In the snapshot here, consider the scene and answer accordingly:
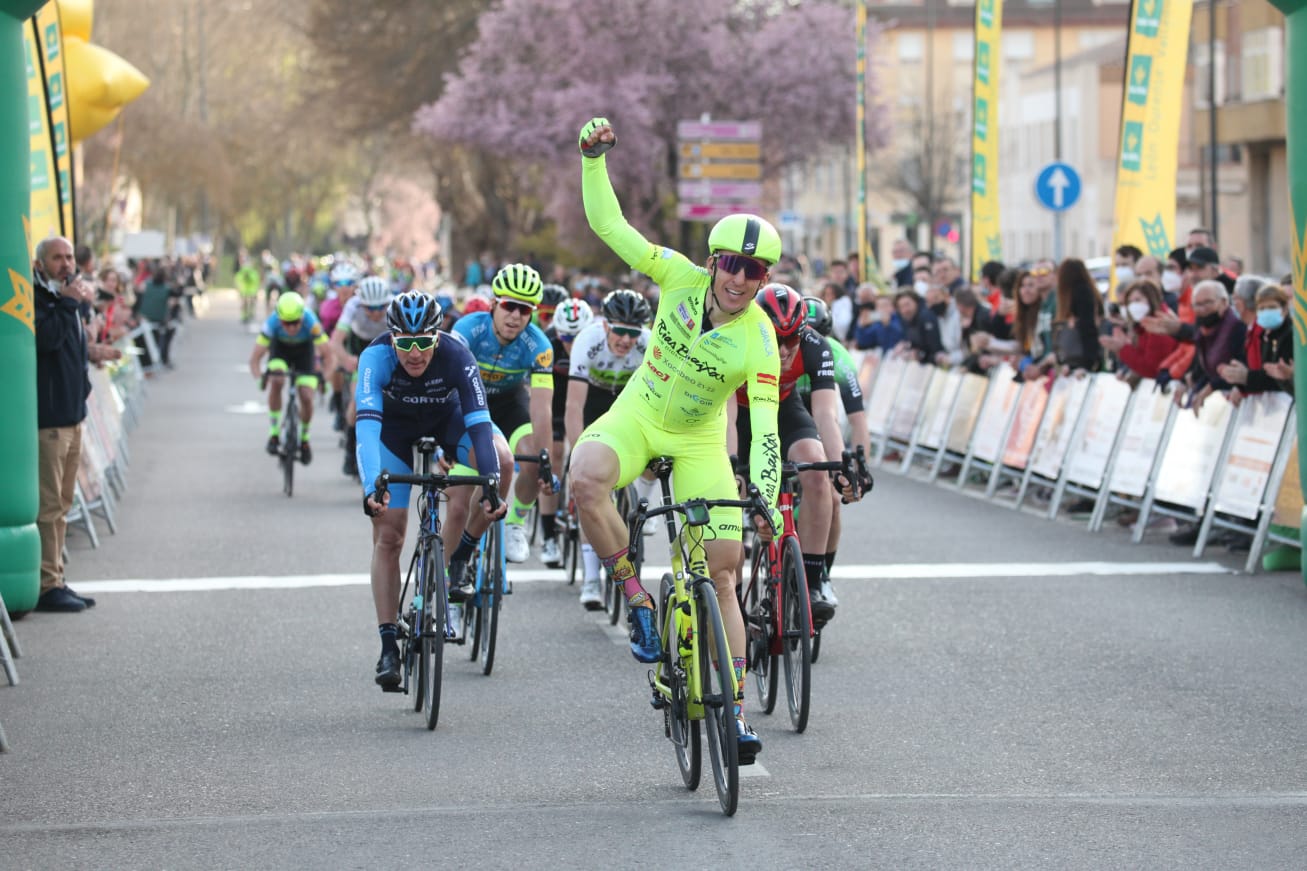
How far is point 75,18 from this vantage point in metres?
25.2

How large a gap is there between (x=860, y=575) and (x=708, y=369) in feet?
19.9

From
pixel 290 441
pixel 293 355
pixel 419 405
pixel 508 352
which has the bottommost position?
pixel 290 441

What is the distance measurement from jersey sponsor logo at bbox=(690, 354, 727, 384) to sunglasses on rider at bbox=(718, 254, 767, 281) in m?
0.36

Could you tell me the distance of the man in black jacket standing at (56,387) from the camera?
1193cm

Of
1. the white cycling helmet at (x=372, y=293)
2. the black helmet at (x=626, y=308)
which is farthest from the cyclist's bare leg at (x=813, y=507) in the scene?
the white cycling helmet at (x=372, y=293)

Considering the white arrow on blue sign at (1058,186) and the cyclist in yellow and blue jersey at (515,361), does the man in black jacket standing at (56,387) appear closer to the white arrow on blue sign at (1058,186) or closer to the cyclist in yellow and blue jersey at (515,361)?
the cyclist in yellow and blue jersey at (515,361)

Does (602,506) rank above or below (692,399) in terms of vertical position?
below

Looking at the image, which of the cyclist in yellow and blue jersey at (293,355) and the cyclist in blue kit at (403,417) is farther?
the cyclist in yellow and blue jersey at (293,355)

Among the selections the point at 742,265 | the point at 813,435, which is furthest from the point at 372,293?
the point at 742,265

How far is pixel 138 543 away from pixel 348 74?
3722cm

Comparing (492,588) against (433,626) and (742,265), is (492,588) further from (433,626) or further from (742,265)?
(742,265)

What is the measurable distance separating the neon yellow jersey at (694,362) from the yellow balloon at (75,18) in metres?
18.8

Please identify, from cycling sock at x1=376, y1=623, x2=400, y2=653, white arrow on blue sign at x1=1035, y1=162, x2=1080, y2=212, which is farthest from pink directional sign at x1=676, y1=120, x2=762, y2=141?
cycling sock at x1=376, y1=623, x2=400, y2=653

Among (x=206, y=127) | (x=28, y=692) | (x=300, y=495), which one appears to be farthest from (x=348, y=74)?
(x=28, y=692)
